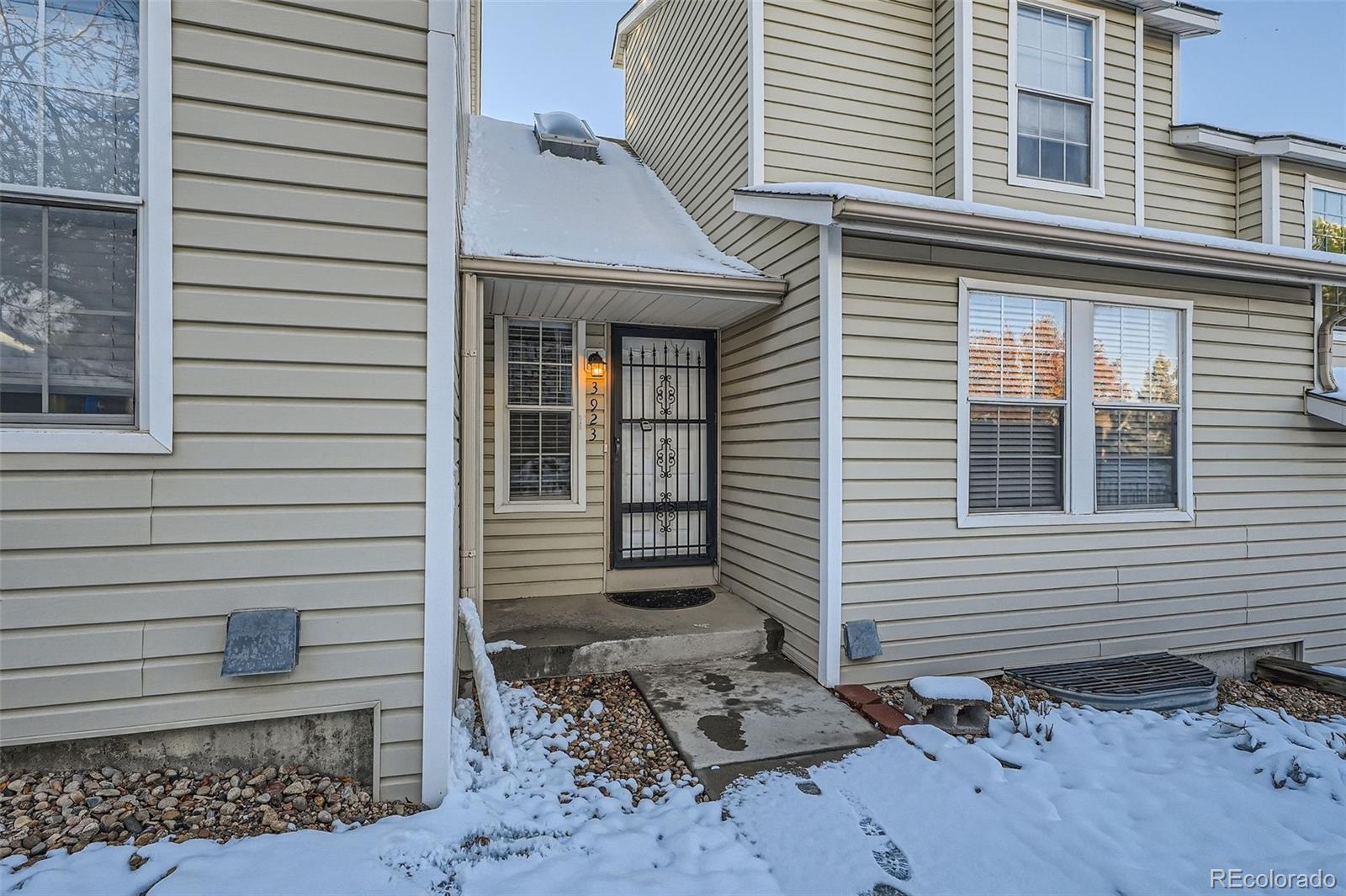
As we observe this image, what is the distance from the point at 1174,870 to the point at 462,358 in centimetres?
396

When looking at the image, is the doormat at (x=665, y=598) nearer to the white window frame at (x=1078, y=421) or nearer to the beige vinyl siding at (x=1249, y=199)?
the white window frame at (x=1078, y=421)

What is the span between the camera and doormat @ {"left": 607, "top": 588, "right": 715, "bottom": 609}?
15.8 feet

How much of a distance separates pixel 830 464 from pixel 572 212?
3.12m

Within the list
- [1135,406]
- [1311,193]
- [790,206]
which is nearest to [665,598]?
[790,206]

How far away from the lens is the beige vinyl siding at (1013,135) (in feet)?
15.9

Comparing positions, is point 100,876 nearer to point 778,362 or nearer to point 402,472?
point 402,472

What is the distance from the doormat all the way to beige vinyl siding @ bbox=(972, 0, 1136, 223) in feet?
12.3

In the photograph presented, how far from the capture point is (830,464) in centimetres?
380

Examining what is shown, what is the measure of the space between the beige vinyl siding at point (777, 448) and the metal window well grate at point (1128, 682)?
5.05 feet

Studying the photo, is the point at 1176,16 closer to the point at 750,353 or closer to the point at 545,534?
the point at 750,353

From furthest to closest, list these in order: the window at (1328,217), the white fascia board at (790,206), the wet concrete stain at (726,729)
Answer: the window at (1328,217) → the white fascia board at (790,206) → the wet concrete stain at (726,729)

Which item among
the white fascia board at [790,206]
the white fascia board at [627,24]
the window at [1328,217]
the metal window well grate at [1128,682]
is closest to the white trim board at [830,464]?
the white fascia board at [790,206]

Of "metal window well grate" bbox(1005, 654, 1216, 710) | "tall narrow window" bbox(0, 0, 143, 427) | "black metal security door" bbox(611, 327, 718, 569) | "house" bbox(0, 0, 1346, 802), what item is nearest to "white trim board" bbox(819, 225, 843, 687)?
"house" bbox(0, 0, 1346, 802)

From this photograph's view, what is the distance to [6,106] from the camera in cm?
218
